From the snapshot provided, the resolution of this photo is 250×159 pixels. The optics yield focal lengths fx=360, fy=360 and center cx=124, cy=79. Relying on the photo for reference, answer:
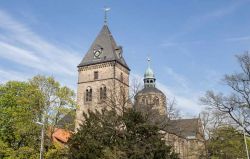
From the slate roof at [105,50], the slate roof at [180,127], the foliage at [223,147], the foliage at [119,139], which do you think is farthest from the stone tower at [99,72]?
the foliage at [119,139]

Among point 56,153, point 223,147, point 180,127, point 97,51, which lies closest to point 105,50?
point 97,51

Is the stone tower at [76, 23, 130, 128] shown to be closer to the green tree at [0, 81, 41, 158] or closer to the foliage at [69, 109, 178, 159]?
the green tree at [0, 81, 41, 158]

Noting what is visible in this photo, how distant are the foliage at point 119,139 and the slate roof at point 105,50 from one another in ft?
105

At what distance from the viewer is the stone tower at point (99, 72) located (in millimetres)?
53375

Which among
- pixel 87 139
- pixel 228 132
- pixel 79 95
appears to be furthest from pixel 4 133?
pixel 79 95

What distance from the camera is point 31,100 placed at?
93.8 ft

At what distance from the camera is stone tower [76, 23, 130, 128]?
5338cm

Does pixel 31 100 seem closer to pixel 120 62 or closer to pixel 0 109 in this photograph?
pixel 0 109

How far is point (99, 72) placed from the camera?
54.6 meters

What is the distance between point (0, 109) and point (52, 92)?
5.88 meters

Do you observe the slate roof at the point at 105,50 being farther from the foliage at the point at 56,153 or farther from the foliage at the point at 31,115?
the foliage at the point at 56,153

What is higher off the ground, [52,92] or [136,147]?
[52,92]

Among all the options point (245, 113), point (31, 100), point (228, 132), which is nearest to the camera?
point (245, 113)

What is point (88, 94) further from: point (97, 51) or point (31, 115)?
point (31, 115)
